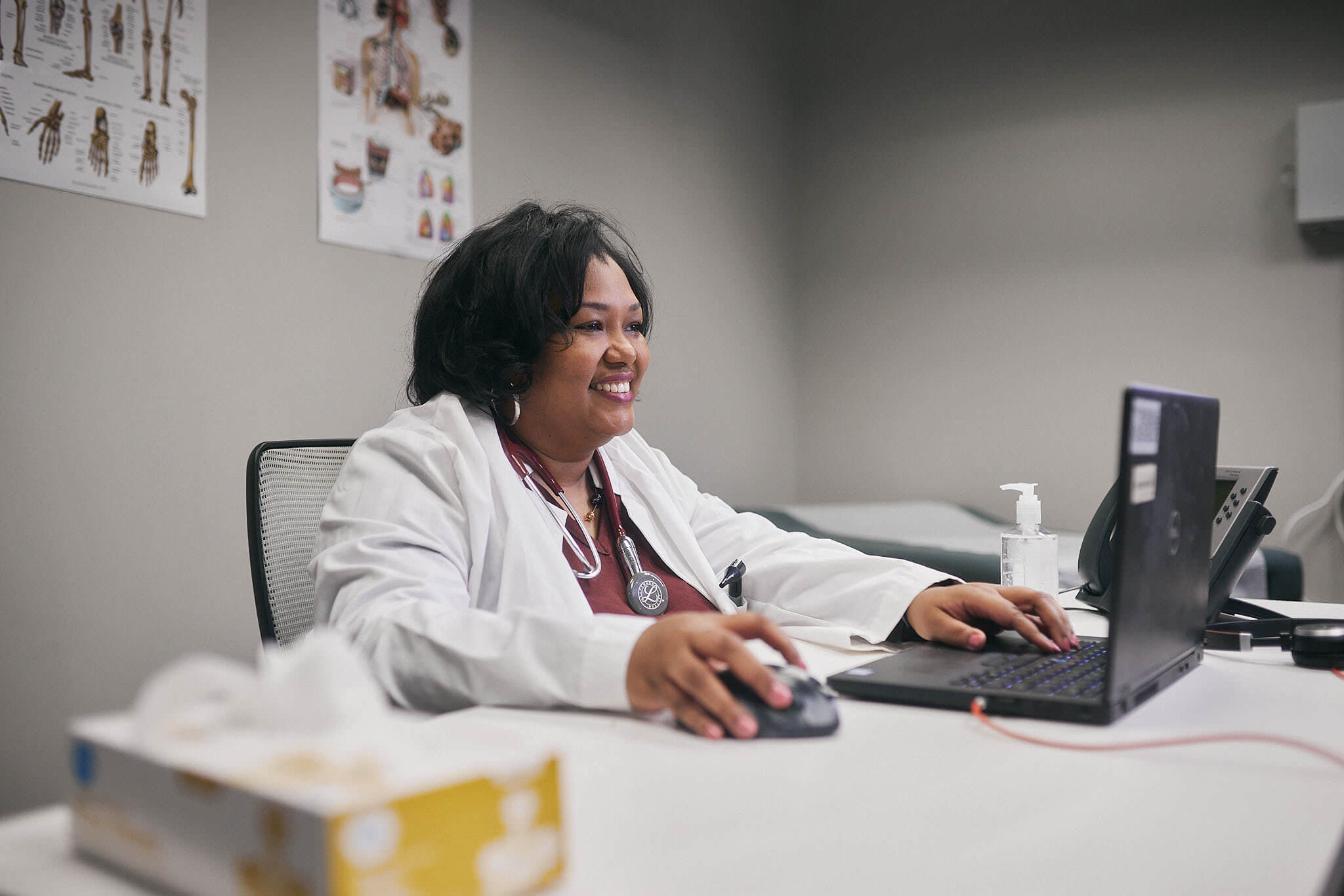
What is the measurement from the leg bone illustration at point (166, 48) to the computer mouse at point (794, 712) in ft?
5.41

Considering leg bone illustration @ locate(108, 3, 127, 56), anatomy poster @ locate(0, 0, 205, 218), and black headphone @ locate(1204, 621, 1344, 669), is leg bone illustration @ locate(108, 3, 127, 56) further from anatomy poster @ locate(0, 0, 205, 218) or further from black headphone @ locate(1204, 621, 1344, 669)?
black headphone @ locate(1204, 621, 1344, 669)

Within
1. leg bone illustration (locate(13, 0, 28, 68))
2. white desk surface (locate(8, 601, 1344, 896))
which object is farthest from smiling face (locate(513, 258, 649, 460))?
leg bone illustration (locate(13, 0, 28, 68))

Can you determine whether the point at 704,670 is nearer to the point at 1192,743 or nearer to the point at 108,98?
the point at 1192,743

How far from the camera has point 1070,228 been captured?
372 centimetres

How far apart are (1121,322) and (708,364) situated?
151 centimetres

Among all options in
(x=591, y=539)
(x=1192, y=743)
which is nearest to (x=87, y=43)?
(x=591, y=539)

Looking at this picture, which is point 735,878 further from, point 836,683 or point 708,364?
point 708,364

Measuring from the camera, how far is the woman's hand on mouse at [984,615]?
3.52 ft

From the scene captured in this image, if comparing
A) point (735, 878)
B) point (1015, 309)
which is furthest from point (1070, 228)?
point (735, 878)

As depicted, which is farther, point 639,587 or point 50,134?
point 50,134

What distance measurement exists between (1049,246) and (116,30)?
312 cm

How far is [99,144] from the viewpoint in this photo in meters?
1.76

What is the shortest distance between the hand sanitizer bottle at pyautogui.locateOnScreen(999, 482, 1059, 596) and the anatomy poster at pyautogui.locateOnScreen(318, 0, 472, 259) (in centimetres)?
155

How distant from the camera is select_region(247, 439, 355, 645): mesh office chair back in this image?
125 cm
